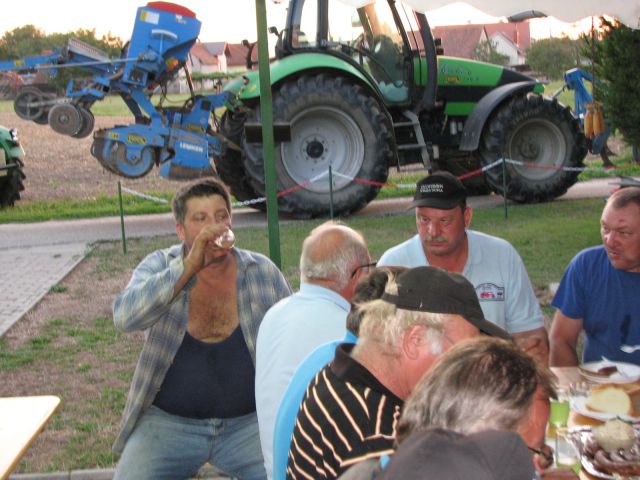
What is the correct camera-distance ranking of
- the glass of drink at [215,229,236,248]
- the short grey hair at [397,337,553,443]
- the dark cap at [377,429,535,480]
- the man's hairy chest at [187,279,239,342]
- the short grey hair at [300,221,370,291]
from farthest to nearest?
the man's hairy chest at [187,279,239,342] → the glass of drink at [215,229,236,248] → the short grey hair at [300,221,370,291] → the short grey hair at [397,337,553,443] → the dark cap at [377,429,535,480]

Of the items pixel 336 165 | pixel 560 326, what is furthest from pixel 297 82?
pixel 560 326

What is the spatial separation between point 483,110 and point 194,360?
9.08 metres

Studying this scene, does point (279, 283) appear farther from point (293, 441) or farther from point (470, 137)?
point (470, 137)

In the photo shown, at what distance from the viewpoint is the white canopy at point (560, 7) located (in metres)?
4.42

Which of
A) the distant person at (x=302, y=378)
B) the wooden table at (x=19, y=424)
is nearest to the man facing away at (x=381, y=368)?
the distant person at (x=302, y=378)

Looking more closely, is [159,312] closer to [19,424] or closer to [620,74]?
[19,424]

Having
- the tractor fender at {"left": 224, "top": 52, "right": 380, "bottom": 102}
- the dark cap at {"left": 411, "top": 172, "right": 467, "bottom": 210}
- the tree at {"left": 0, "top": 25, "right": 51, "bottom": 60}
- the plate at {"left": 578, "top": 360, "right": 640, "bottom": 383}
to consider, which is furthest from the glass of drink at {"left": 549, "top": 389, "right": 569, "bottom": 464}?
the tree at {"left": 0, "top": 25, "right": 51, "bottom": 60}

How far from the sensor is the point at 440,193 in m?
4.06

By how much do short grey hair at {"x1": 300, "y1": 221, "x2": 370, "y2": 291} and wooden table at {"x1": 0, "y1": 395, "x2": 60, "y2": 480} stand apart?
3.47 feet

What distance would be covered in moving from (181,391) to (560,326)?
1612mm

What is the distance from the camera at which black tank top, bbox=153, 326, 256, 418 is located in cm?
341

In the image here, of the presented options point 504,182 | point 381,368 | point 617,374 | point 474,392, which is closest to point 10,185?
point 504,182

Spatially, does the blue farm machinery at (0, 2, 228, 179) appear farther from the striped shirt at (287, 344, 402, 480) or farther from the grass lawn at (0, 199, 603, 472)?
the striped shirt at (287, 344, 402, 480)

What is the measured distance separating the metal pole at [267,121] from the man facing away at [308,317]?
193 cm
